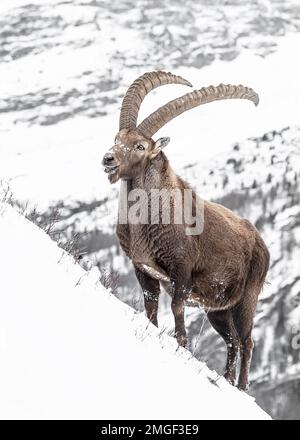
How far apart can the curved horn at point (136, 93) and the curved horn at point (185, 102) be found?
0.78ft

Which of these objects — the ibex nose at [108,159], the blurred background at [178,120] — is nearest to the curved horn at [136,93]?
the ibex nose at [108,159]

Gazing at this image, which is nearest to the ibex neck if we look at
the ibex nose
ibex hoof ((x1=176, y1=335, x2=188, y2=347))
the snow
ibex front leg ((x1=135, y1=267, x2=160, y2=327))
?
the ibex nose

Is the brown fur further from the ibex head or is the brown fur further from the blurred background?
the blurred background

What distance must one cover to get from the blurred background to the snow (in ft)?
109

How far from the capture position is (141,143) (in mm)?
10070

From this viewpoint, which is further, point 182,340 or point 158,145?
point 158,145

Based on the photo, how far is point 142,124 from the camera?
411 inches

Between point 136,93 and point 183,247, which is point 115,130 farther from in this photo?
point 183,247

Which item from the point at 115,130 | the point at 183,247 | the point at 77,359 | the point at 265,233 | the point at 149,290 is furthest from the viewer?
the point at 115,130

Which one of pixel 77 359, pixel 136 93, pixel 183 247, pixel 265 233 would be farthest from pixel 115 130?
pixel 77 359

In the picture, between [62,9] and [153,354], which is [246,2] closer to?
[62,9]

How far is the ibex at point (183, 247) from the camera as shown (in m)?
9.77

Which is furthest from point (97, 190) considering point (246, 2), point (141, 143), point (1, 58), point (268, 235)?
point (246, 2)

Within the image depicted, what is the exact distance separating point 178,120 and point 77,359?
11586 cm
